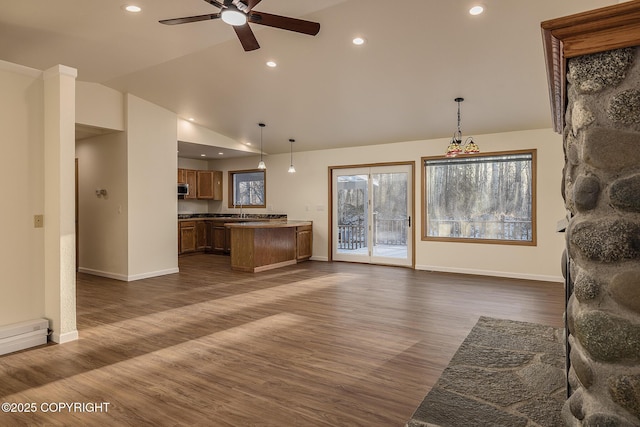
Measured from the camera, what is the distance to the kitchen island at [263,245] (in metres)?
6.91

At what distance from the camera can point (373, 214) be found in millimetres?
7781

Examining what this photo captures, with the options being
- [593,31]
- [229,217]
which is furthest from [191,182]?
[593,31]

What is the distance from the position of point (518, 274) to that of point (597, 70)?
572 centimetres

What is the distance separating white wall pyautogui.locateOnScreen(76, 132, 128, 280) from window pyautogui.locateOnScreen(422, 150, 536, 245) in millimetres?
5317

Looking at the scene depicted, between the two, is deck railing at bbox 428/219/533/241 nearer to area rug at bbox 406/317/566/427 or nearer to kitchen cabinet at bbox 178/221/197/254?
area rug at bbox 406/317/566/427

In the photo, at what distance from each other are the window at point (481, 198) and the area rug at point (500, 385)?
10.6 feet

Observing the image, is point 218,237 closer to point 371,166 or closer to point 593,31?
point 371,166

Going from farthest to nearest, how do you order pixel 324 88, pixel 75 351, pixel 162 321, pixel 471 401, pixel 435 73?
pixel 324 88 → pixel 435 73 → pixel 162 321 → pixel 75 351 → pixel 471 401

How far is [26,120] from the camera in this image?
11.2 feet

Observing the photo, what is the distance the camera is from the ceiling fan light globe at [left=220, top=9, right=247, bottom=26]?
2.78m

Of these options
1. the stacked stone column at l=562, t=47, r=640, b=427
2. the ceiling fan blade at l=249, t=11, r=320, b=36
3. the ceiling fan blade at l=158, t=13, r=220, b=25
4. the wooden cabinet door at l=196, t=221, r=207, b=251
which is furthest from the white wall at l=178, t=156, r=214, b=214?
the stacked stone column at l=562, t=47, r=640, b=427

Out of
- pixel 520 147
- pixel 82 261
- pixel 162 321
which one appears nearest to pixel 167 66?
pixel 162 321

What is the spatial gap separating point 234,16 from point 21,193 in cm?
248

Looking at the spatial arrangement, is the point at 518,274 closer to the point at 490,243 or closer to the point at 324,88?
the point at 490,243
